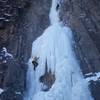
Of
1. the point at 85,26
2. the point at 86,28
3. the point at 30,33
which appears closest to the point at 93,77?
the point at 86,28

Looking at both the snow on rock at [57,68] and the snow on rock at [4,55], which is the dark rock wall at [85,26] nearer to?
the snow on rock at [57,68]

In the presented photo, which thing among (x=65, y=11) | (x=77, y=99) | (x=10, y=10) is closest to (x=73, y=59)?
(x=77, y=99)

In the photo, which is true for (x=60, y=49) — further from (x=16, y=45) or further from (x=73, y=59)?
(x=16, y=45)

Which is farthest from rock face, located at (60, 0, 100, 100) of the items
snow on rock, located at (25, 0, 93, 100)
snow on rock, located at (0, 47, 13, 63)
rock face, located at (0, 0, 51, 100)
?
snow on rock, located at (0, 47, 13, 63)

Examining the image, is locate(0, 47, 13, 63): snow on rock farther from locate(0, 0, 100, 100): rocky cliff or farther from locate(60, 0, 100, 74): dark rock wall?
locate(60, 0, 100, 74): dark rock wall

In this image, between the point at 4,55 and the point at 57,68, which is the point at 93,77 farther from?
the point at 4,55

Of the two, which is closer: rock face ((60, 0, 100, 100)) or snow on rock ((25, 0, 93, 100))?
snow on rock ((25, 0, 93, 100))
